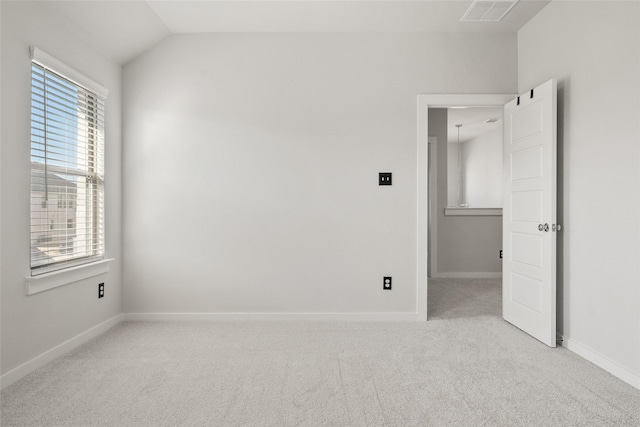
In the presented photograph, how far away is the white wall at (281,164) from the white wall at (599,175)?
83 centimetres

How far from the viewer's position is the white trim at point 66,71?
2381 millimetres

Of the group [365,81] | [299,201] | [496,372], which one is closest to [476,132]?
[365,81]

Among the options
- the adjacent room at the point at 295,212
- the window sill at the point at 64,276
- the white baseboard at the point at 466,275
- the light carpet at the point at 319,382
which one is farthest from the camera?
the white baseboard at the point at 466,275

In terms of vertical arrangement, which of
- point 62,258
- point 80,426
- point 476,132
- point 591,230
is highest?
point 476,132

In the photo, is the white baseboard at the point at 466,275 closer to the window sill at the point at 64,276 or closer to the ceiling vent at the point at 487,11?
the ceiling vent at the point at 487,11

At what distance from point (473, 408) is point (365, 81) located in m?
2.66

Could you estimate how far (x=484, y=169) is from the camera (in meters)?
8.08

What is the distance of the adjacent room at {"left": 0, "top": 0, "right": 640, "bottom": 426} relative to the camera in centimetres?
216

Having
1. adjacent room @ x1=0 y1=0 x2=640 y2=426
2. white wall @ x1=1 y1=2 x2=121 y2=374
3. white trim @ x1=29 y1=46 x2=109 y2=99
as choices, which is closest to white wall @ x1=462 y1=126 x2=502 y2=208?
adjacent room @ x1=0 y1=0 x2=640 y2=426

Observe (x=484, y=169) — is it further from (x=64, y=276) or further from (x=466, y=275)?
(x=64, y=276)

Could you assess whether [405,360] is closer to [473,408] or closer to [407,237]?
[473,408]

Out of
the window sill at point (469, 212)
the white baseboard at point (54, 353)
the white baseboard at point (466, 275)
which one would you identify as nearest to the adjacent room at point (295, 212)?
the white baseboard at point (54, 353)

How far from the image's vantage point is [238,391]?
2098mm

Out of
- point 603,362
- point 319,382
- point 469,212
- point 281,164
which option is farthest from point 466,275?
point 319,382
